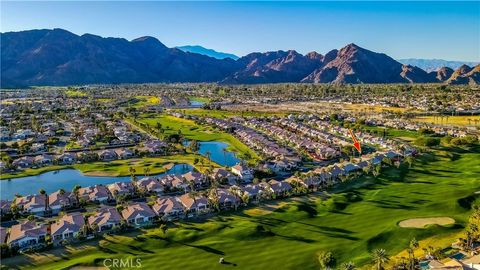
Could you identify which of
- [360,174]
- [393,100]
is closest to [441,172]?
[360,174]

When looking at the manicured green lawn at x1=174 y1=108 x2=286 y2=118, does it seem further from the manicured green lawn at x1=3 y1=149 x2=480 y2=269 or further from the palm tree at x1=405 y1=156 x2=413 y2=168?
the manicured green lawn at x1=3 y1=149 x2=480 y2=269

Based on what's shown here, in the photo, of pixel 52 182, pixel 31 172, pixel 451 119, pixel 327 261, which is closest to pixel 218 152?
pixel 52 182

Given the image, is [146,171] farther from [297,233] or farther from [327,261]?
[327,261]

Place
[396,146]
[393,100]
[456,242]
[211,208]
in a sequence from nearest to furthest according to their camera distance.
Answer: [456,242], [211,208], [396,146], [393,100]

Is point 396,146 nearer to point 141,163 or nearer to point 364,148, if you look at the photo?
point 364,148

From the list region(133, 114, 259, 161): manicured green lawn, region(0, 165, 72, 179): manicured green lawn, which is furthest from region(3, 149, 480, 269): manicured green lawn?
region(0, 165, 72, 179): manicured green lawn

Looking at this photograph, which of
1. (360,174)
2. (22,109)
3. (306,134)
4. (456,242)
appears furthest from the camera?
(22,109)
